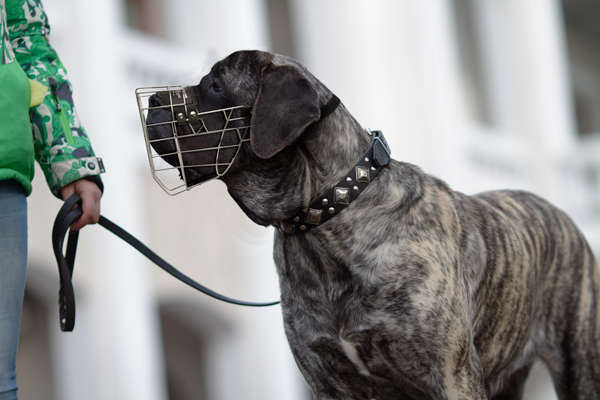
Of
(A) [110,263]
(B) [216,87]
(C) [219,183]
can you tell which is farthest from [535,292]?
(A) [110,263]

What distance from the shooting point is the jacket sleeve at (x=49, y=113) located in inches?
85.9

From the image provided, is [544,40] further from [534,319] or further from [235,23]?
[534,319]

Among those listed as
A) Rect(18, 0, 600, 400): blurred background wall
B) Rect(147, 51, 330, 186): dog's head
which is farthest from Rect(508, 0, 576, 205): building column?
Rect(147, 51, 330, 186): dog's head

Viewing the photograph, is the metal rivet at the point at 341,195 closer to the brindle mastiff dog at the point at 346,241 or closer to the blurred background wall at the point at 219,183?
the brindle mastiff dog at the point at 346,241

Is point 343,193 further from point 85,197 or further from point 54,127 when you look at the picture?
point 54,127

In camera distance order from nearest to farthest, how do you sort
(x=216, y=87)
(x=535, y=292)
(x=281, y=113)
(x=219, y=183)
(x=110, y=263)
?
(x=281, y=113) → (x=216, y=87) → (x=219, y=183) → (x=535, y=292) → (x=110, y=263)

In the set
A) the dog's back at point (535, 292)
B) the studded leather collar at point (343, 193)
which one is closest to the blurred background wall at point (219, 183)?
the dog's back at point (535, 292)

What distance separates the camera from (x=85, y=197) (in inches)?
86.2

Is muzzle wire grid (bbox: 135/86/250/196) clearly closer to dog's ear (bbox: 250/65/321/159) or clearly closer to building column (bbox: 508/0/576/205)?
dog's ear (bbox: 250/65/321/159)

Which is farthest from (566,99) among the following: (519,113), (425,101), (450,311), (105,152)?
(450,311)

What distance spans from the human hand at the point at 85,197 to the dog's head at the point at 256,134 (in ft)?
0.71

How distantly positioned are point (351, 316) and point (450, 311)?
300 mm

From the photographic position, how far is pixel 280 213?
7.73 ft

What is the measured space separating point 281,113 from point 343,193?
32 cm
